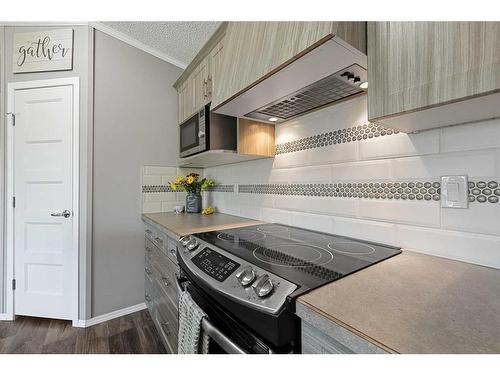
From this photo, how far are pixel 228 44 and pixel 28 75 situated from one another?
1840 millimetres

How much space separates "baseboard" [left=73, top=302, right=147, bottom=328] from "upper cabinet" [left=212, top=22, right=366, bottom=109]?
192 cm

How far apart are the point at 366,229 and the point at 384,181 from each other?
242 millimetres

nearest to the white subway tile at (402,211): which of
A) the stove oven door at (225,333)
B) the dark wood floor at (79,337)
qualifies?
the stove oven door at (225,333)

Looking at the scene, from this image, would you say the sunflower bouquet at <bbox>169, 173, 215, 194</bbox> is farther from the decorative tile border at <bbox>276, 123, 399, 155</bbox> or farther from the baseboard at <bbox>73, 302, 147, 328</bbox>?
the baseboard at <bbox>73, 302, 147, 328</bbox>

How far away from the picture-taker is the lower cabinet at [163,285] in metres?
1.33

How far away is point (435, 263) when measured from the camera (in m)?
0.79

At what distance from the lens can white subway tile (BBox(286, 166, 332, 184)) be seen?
1256 millimetres

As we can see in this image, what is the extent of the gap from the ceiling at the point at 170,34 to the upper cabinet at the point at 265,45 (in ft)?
2.75

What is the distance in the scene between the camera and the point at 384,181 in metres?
1.01

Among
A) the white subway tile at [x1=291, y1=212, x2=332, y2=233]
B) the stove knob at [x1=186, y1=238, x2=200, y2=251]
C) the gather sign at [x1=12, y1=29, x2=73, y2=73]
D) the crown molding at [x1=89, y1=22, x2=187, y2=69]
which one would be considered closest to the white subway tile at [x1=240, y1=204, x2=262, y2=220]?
the white subway tile at [x1=291, y1=212, x2=332, y2=233]

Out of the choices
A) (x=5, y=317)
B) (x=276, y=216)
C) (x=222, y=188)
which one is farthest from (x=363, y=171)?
(x=5, y=317)

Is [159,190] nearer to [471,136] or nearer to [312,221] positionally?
[312,221]


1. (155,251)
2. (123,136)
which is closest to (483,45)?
(155,251)
